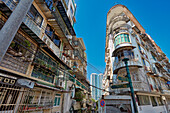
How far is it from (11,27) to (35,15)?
7.79 meters

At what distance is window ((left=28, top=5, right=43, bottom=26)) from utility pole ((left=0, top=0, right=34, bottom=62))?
646 centimetres

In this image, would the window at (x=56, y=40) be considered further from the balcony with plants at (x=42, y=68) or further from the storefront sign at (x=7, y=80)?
the storefront sign at (x=7, y=80)

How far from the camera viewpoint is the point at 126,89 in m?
11.5

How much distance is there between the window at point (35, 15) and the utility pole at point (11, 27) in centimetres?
646

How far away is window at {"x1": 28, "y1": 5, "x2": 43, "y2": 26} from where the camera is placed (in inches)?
308

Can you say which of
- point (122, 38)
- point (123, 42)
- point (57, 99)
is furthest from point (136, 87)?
point (57, 99)

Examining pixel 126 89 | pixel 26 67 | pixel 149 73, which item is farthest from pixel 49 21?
pixel 149 73

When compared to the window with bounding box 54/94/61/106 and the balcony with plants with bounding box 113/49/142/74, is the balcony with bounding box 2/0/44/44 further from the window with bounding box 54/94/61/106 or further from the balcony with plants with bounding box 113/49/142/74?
the balcony with plants with bounding box 113/49/142/74

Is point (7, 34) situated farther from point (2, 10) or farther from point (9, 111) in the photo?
point (9, 111)

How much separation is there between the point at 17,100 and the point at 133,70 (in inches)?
600

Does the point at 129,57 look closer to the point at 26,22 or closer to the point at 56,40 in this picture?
the point at 56,40

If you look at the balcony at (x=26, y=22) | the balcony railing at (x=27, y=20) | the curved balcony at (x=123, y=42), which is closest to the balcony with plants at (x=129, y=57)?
the curved balcony at (x=123, y=42)

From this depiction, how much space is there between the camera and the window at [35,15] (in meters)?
7.83

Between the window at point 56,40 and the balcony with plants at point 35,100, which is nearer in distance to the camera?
the balcony with plants at point 35,100
